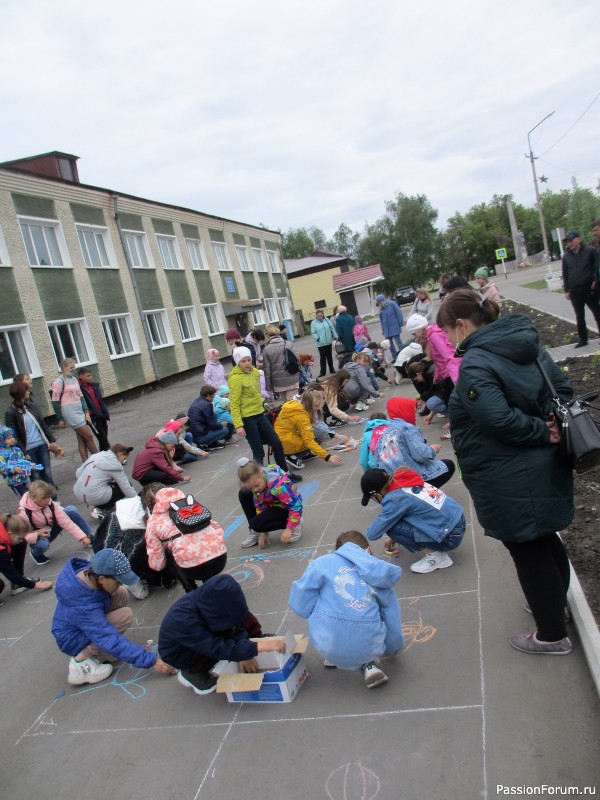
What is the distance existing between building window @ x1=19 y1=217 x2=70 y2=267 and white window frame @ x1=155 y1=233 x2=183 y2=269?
20.5 feet

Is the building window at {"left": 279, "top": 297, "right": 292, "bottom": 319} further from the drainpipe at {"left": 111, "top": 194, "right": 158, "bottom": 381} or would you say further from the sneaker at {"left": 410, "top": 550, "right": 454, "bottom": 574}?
the sneaker at {"left": 410, "top": 550, "right": 454, "bottom": 574}

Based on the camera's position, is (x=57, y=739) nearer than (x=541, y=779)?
No


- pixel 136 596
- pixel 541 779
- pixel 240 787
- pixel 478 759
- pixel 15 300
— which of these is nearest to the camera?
pixel 541 779

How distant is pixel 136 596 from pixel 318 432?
13.9 ft

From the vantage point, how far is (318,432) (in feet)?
28.8

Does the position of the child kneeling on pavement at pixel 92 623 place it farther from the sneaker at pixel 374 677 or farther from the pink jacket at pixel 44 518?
the pink jacket at pixel 44 518

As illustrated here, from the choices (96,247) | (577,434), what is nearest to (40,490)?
(577,434)

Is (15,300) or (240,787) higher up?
(15,300)

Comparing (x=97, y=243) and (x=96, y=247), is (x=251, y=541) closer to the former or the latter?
(x=96, y=247)

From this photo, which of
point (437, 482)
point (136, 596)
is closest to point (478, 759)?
point (437, 482)

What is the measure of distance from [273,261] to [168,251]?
1468cm

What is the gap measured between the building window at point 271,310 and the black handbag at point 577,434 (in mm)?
34561

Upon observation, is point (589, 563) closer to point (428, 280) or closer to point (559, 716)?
point (559, 716)

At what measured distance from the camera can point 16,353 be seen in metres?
16.0
